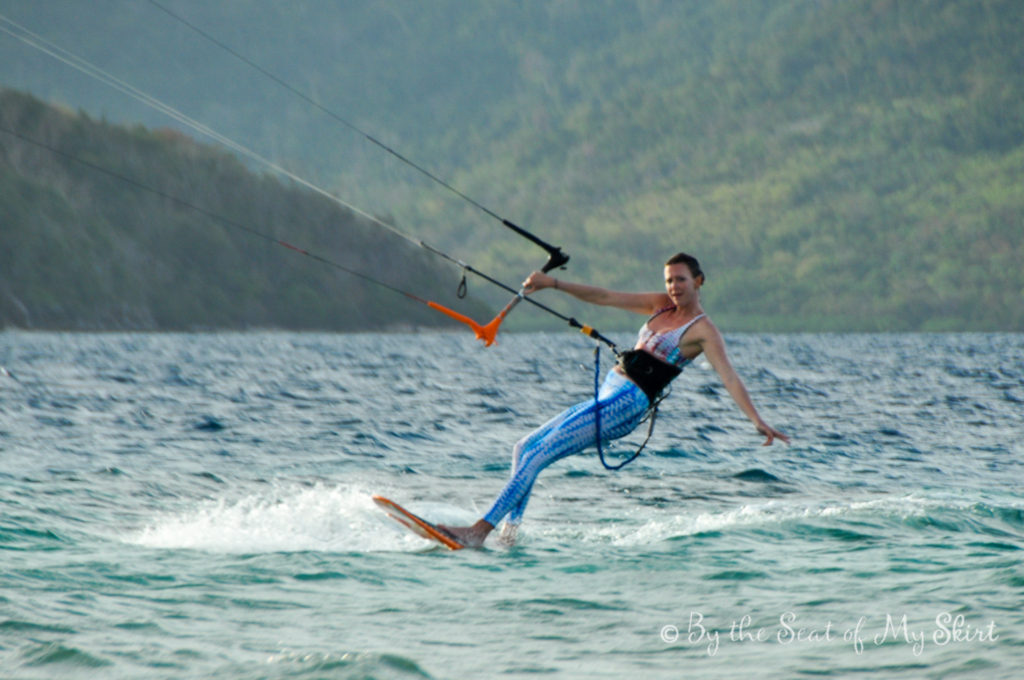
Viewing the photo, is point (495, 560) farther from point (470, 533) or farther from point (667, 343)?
point (667, 343)

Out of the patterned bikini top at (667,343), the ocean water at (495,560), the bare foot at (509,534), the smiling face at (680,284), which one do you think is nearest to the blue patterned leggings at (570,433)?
the bare foot at (509,534)

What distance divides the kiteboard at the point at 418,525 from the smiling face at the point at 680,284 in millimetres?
3005

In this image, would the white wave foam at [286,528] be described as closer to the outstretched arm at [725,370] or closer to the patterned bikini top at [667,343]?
the patterned bikini top at [667,343]

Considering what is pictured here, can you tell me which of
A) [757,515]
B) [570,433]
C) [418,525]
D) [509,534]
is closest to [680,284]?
[570,433]

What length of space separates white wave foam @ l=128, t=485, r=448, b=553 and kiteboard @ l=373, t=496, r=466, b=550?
154 millimetres

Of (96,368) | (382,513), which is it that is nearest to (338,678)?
(382,513)

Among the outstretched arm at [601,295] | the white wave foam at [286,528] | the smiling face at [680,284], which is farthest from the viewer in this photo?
the white wave foam at [286,528]

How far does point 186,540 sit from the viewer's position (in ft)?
34.9

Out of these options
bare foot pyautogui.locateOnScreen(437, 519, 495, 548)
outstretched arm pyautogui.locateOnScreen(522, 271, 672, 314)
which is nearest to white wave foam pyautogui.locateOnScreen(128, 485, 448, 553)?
bare foot pyautogui.locateOnScreen(437, 519, 495, 548)

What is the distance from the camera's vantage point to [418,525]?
10562 mm

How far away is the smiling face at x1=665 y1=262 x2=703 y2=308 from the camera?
33.6ft

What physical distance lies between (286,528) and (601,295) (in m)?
3.93

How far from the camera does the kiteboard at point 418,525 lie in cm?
1054

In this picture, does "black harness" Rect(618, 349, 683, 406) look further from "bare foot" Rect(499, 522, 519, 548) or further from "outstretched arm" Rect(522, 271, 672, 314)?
"bare foot" Rect(499, 522, 519, 548)
